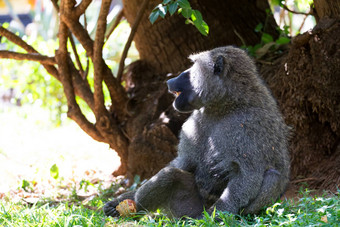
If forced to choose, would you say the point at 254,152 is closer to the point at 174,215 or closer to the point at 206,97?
the point at 206,97

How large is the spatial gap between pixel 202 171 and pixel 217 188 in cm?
15

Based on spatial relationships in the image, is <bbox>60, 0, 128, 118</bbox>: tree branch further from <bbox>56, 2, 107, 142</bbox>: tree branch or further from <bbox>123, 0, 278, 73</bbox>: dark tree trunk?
<bbox>123, 0, 278, 73</bbox>: dark tree trunk

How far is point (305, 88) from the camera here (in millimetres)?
4008

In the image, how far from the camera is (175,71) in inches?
190

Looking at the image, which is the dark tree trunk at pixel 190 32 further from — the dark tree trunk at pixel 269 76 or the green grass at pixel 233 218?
the green grass at pixel 233 218

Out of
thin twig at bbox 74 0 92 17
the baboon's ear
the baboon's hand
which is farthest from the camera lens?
thin twig at bbox 74 0 92 17

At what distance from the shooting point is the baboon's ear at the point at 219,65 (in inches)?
117

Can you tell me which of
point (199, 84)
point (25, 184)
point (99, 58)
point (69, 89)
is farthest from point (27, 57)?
point (199, 84)

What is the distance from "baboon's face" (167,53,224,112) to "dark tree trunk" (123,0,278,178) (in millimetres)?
1344

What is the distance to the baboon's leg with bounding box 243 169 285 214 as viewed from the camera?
2.82m

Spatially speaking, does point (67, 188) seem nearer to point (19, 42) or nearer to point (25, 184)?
point (25, 184)

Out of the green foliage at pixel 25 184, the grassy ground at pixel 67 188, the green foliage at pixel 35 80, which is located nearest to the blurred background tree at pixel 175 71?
the grassy ground at pixel 67 188

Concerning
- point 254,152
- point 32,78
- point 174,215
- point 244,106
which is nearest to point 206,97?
point 244,106

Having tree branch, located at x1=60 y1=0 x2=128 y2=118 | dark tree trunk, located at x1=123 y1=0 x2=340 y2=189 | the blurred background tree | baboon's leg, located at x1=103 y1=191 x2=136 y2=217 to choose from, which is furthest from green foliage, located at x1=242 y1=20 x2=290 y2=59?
baboon's leg, located at x1=103 y1=191 x2=136 y2=217
